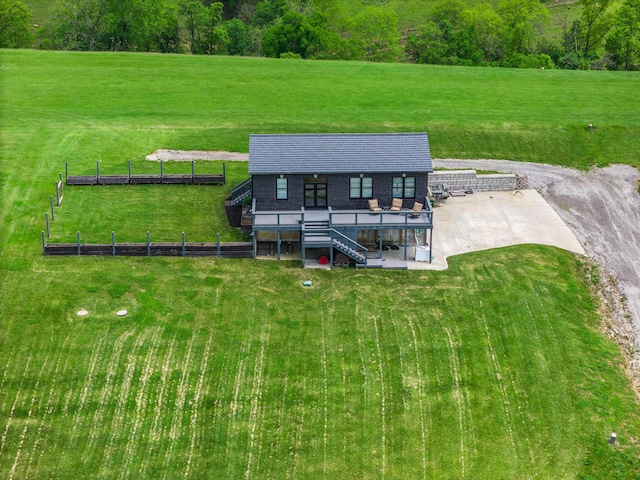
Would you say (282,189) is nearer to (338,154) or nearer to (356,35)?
(338,154)

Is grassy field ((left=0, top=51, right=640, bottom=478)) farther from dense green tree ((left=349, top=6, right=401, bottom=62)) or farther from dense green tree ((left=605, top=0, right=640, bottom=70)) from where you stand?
dense green tree ((left=605, top=0, right=640, bottom=70))

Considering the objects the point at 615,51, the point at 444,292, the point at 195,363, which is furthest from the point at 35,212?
the point at 615,51

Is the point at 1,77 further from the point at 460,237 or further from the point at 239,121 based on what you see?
the point at 460,237

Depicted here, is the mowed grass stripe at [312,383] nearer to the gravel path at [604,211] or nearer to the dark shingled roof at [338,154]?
the gravel path at [604,211]

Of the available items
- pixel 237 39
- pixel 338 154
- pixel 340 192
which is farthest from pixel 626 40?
pixel 340 192

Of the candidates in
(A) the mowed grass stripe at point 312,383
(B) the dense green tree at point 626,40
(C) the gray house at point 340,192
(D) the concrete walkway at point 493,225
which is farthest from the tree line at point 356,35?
(A) the mowed grass stripe at point 312,383

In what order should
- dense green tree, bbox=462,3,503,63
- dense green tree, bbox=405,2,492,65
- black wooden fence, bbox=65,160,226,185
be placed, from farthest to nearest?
1. dense green tree, bbox=462,3,503,63
2. dense green tree, bbox=405,2,492,65
3. black wooden fence, bbox=65,160,226,185

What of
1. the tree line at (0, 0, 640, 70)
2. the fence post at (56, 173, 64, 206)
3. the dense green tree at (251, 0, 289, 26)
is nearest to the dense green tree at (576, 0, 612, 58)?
the tree line at (0, 0, 640, 70)
